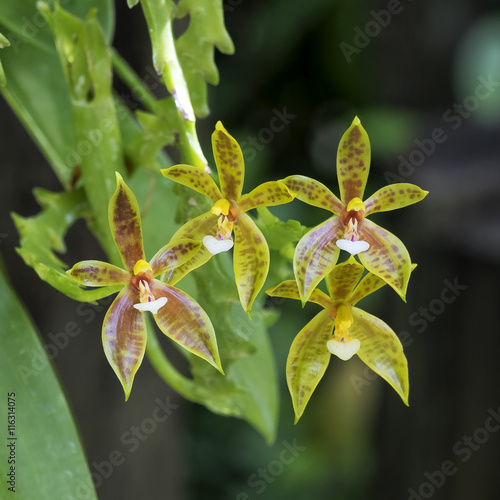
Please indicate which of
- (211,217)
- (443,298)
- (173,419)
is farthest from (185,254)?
(443,298)

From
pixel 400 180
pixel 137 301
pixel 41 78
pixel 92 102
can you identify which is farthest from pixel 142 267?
pixel 400 180

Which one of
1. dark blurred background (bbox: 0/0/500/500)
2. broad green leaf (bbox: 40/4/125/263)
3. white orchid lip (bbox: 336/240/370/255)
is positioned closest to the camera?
white orchid lip (bbox: 336/240/370/255)

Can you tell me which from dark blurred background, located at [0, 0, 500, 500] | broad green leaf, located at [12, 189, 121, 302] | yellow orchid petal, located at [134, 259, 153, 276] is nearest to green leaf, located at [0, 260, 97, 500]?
broad green leaf, located at [12, 189, 121, 302]

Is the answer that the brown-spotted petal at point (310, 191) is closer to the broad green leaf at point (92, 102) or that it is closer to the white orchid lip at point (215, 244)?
the white orchid lip at point (215, 244)

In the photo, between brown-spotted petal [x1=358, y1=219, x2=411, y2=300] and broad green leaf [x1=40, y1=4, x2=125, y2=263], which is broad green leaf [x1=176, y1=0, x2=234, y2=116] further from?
brown-spotted petal [x1=358, y1=219, x2=411, y2=300]

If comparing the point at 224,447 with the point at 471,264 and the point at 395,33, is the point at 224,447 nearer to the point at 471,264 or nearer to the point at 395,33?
the point at 471,264

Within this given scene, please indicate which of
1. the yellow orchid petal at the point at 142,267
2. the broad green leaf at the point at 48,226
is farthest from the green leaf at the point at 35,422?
the yellow orchid petal at the point at 142,267

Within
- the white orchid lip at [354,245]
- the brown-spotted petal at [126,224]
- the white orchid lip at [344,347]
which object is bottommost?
the brown-spotted petal at [126,224]
